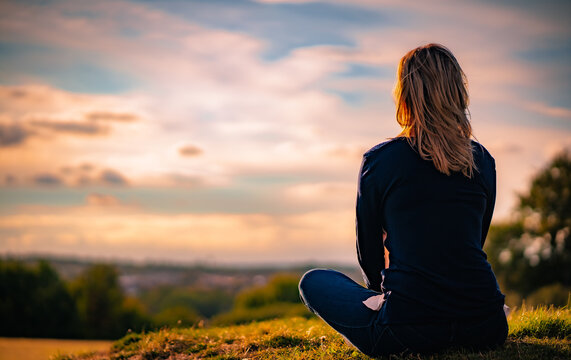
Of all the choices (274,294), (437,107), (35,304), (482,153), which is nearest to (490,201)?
(482,153)

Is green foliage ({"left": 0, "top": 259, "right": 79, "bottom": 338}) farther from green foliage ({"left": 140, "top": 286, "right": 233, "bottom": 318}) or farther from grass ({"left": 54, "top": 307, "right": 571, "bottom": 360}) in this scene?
grass ({"left": 54, "top": 307, "right": 571, "bottom": 360})

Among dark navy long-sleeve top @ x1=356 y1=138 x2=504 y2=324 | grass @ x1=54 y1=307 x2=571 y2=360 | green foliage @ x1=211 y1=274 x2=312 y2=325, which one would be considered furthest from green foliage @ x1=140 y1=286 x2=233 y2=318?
dark navy long-sleeve top @ x1=356 y1=138 x2=504 y2=324

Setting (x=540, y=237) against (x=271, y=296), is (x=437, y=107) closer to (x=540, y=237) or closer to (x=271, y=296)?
Result: (x=540, y=237)

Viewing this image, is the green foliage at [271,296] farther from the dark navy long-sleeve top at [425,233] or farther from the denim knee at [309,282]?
the dark navy long-sleeve top at [425,233]

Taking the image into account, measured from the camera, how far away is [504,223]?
136 ft

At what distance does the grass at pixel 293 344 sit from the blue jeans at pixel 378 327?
19 cm

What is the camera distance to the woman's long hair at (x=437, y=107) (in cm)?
431

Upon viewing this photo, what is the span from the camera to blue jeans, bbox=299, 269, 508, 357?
4.54m

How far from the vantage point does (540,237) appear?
39.3 meters

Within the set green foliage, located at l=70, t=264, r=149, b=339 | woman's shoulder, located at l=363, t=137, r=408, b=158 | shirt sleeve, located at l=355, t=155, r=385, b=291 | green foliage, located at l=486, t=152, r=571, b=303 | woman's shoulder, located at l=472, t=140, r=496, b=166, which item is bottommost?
green foliage, located at l=70, t=264, r=149, b=339

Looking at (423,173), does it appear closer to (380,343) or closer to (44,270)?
(380,343)

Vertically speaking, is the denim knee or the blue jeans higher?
the denim knee

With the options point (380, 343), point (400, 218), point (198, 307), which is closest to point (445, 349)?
point (380, 343)

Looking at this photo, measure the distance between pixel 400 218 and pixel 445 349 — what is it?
4.76ft
